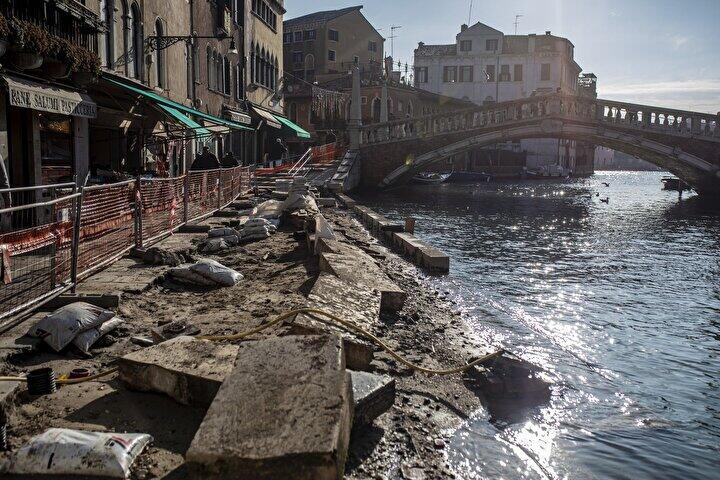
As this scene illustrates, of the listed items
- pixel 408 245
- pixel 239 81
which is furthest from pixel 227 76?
pixel 408 245

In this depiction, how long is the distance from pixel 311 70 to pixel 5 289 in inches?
Answer: 1821

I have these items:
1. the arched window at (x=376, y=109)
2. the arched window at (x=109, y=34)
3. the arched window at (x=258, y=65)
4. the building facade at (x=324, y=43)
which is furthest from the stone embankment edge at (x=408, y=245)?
the building facade at (x=324, y=43)

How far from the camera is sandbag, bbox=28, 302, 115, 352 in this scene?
4.36 m

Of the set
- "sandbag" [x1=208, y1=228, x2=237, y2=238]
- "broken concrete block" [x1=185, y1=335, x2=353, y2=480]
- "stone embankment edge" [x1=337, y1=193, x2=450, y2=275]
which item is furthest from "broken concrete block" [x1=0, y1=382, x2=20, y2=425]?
"stone embankment edge" [x1=337, y1=193, x2=450, y2=275]

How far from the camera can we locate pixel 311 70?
162 feet

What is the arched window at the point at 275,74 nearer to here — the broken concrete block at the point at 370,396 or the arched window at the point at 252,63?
the arched window at the point at 252,63

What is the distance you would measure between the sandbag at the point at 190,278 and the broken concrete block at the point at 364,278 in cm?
125

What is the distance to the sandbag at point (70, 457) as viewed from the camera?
9.01 ft

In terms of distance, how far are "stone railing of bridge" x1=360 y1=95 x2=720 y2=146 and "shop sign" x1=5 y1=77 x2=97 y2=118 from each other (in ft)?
67.5

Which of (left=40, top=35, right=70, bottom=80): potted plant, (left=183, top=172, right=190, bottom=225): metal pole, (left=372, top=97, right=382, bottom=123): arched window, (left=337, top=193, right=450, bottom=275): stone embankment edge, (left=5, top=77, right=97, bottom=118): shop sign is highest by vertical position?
(left=372, top=97, right=382, bottom=123): arched window

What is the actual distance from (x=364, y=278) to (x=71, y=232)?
2.92 metres

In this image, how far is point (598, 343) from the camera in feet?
21.0

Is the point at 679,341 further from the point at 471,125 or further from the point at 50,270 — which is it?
the point at 471,125

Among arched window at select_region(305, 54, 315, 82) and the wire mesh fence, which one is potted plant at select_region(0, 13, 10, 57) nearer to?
the wire mesh fence
